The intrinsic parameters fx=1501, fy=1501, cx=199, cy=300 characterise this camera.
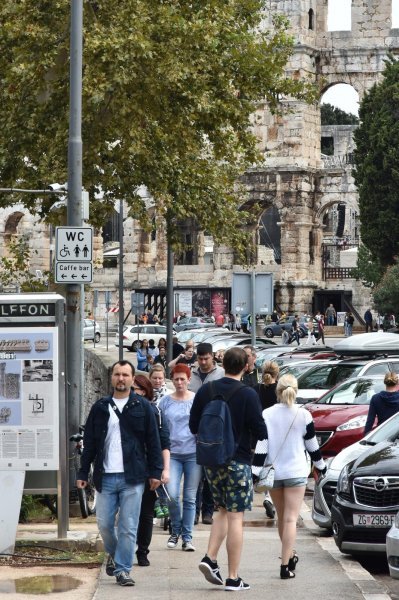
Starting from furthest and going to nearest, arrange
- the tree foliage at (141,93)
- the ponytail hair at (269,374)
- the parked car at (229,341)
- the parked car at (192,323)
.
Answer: the parked car at (192,323) < the parked car at (229,341) < the tree foliage at (141,93) < the ponytail hair at (269,374)

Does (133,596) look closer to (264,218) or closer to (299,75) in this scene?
(299,75)

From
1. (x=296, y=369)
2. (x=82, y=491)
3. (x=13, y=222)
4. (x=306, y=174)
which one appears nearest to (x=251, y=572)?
(x=82, y=491)

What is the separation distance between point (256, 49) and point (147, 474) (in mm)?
16586

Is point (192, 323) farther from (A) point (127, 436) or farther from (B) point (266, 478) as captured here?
(A) point (127, 436)

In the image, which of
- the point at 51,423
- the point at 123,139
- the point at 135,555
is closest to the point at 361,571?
the point at 135,555

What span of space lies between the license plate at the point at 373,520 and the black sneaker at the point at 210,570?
2.09m

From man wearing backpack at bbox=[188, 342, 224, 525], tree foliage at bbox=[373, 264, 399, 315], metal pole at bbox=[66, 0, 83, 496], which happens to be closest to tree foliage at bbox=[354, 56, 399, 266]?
tree foliage at bbox=[373, 264, 399, 315]

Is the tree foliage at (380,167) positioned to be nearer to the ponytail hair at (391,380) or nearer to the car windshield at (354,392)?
the car windshield at (354,392)

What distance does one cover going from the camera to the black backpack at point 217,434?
1189cm

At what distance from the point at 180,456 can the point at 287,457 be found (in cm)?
193

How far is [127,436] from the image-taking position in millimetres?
12109

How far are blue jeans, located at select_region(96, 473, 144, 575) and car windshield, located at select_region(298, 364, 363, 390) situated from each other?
1464cm

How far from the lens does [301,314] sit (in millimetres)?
78562

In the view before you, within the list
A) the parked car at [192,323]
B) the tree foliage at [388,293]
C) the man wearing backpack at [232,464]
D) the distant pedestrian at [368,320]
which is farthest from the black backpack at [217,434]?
the distant pedestrian at [368,320]
